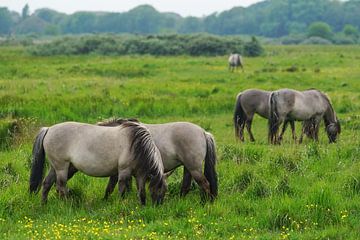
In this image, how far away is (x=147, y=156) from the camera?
25.7 ft

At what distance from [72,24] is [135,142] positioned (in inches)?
7558

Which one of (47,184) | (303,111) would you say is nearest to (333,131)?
(303,111)

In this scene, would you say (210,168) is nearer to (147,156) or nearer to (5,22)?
(147,156)

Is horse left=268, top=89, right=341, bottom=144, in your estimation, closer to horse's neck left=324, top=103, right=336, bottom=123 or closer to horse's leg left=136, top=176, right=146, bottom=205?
horse's neck left=324, top=103, right=336, bottom=123

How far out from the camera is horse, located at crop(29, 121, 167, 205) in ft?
25.9

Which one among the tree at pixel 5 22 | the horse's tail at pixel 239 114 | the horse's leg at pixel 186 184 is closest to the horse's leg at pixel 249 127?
the horse's tail at pixel 239 114

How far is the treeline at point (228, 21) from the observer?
485 feet

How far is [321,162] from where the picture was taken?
33.8 ft

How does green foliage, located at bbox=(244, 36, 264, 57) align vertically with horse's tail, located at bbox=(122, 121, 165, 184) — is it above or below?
below

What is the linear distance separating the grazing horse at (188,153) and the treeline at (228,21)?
134 meters

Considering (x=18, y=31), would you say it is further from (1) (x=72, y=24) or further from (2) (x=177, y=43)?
(2) (x=177, y=43)

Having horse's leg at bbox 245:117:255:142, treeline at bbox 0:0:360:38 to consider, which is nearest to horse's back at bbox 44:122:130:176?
horse's leg at bbox 245:117:255:142

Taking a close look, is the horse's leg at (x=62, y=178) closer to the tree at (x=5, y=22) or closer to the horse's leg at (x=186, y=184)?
the horse's leg at (x=186, y=184)

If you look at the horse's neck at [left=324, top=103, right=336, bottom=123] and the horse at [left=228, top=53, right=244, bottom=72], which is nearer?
the horse's neck at [left=324, top=103, right=336, bottom=123]
